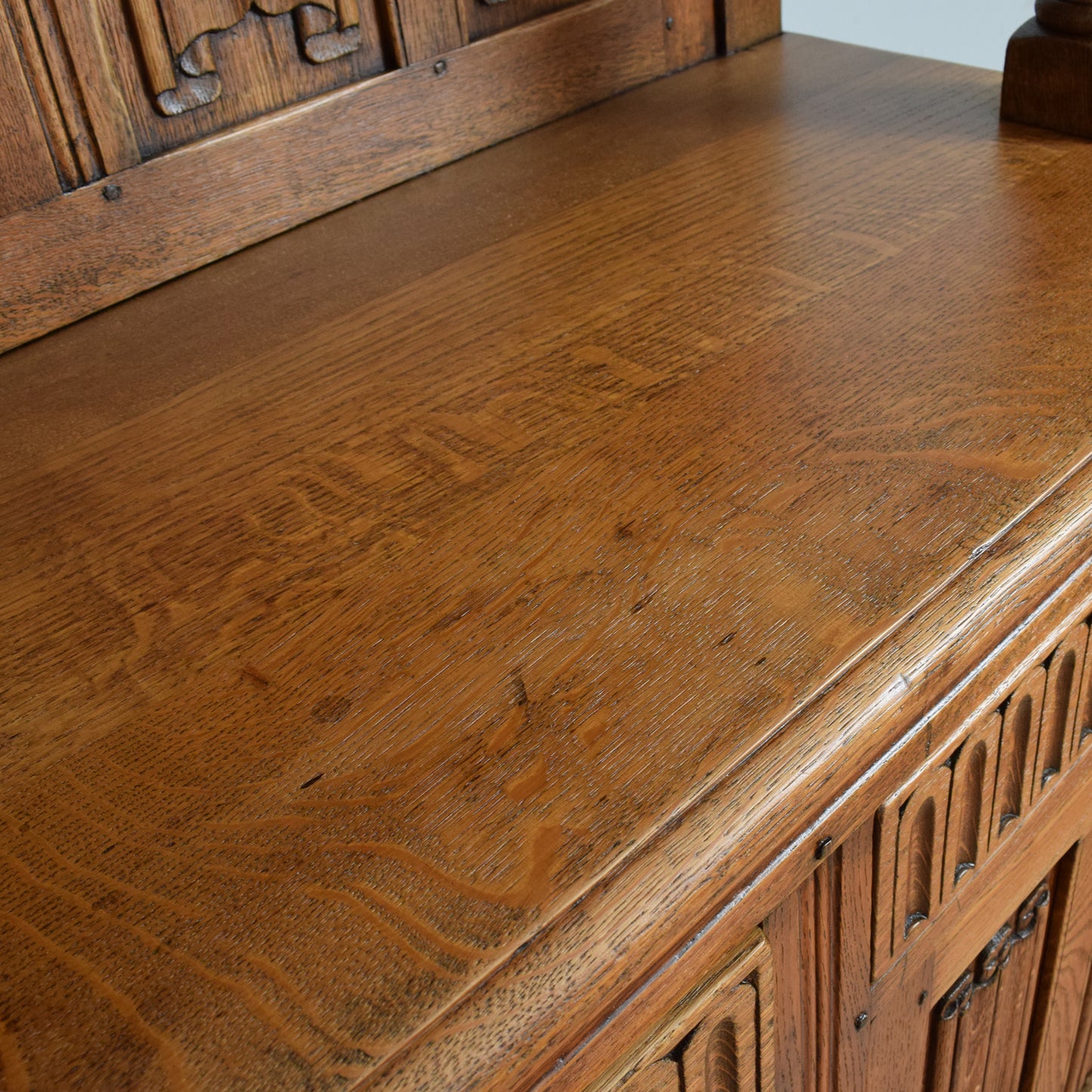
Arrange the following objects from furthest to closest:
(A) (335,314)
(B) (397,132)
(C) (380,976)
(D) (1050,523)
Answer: (B) (397,132) < (A) (335,314) < (D) (1050,523) < (C) (380,976)

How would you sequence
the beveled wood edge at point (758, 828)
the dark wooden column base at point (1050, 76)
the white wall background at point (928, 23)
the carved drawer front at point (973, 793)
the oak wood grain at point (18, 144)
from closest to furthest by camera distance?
the beveled wood edge at point (758, 828) < the carved drawer front at point (973, 793) < the oak wood grain at point (18, 144) < the dark wooden column base at point (1050, 76) < the white wall background at point (928, 23)

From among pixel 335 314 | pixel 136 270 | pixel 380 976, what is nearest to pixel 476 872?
pixel 380 976

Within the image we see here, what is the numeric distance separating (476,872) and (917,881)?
0.29 meters

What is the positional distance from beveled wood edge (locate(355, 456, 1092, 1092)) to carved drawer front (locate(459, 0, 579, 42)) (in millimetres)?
607

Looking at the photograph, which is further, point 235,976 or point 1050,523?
point 1050,523

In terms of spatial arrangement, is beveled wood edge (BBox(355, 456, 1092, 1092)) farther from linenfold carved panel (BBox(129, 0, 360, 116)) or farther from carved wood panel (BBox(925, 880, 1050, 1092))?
linenfold carved panel (BBox(129, 0, 360, 116))

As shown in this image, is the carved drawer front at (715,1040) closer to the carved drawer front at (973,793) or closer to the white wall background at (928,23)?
the carved drawer front at (973,793)

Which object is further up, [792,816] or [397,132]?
[397,132]

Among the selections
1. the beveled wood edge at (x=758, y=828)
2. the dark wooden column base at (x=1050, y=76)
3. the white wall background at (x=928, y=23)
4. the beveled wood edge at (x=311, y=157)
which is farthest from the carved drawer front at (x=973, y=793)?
the white wall background at (x=928, y=23)

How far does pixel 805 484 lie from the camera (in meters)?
0.53

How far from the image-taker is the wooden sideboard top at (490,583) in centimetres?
36

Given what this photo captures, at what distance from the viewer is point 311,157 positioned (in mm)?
840

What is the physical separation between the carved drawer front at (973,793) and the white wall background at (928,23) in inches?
42.0

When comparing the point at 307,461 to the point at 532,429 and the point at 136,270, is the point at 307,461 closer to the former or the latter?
the point at 532,429
